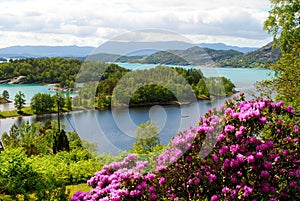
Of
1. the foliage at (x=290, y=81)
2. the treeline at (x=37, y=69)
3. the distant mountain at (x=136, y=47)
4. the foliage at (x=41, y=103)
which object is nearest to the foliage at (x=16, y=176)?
the distant mountain at (x=136, y=47)

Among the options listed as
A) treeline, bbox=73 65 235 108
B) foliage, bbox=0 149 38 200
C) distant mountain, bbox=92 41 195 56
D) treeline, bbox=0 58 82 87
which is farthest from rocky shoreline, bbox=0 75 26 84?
foliage, bbox=0 149 38 200

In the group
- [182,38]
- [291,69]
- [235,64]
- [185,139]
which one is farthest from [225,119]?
[235,64]

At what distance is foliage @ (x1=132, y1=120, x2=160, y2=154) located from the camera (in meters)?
6.00

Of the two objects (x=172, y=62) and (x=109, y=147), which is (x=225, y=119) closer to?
(x=172, y=62)

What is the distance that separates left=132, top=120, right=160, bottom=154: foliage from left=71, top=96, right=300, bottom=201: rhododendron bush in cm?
170

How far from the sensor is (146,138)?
6.38 meters

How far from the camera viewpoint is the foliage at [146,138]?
19.7 ft

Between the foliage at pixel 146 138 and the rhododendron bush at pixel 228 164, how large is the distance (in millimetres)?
1704

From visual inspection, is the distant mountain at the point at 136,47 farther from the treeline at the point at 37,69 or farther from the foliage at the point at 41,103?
the treeline at the point at 37,69

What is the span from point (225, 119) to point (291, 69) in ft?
14.2

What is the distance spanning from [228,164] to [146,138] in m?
2.76

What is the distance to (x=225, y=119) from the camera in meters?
4.08

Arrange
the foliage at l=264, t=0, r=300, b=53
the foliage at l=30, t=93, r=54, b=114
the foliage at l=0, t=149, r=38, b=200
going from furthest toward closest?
the foliage at l=30, t=93, r=54, b=114
the foliage at l=264, t=0, r=300, b=53
the foliage at l=0, t=149, r=38, b=200

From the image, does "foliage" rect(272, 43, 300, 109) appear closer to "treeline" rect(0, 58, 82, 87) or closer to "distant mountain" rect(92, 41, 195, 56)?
"distant mountain" rect(92, 41, 195, 56)
